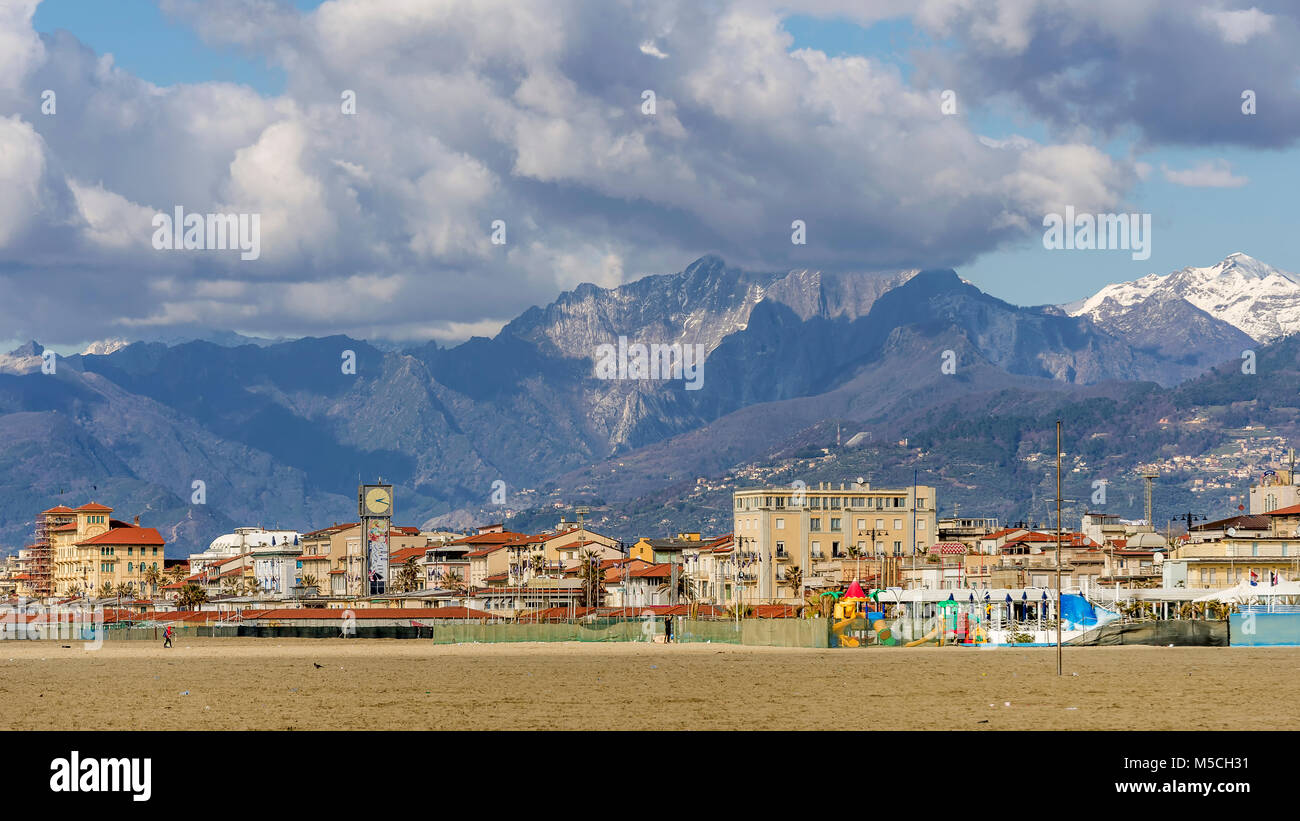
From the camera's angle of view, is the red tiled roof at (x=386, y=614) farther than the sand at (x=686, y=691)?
Yes

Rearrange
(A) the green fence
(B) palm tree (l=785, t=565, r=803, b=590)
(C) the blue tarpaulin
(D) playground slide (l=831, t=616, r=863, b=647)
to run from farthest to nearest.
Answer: (B) palm tree (l=785, t=565, r=803, b=590)
(A) the green fence
(D) playground slide (l=831, t=616, r=863, b=647)
(C) the blue tarpaulin

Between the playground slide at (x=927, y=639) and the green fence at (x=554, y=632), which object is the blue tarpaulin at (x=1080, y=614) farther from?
the green fence at (x=554, y=632)

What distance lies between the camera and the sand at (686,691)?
46.1m

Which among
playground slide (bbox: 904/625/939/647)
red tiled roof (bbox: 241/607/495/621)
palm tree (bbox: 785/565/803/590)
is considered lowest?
red tiled roof (bbox: 241/607/495/621)

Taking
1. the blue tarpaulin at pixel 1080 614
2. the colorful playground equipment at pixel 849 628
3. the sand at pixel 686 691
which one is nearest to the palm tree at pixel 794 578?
the colorful playground equipment at pixel 849 628

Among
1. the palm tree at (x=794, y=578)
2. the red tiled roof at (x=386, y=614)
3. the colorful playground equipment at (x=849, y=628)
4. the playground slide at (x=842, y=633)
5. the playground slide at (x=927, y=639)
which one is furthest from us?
the palm tree at (x=794, y=578)

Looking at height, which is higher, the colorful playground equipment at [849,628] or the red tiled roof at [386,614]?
the colorful playground equipment at [849,628]

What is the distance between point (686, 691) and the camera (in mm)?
58750

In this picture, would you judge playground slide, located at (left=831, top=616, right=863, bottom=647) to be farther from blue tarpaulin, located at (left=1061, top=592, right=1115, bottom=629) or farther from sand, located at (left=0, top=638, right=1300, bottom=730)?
blue tarpaulin, located at (left=1061, top=592, right=1115, bottom=629)

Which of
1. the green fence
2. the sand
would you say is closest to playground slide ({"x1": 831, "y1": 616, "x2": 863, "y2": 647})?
the green fence

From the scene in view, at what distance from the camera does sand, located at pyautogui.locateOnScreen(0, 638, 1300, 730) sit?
46094 millimetres
